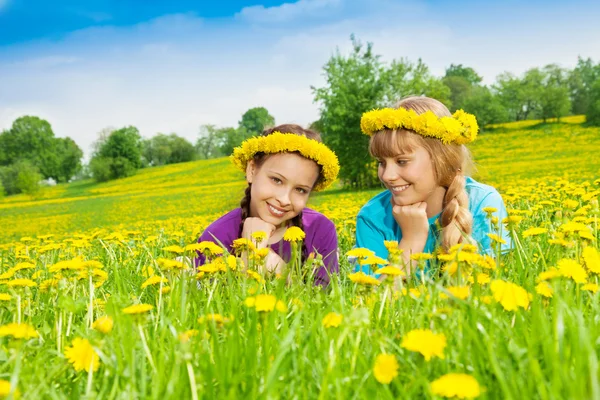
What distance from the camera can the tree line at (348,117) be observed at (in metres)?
23.3

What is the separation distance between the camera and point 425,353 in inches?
41.3

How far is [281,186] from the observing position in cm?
339

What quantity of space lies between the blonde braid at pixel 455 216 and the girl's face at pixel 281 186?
938 mm

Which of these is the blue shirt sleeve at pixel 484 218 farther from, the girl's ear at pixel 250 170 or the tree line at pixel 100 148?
the tree line at pixel 100 148

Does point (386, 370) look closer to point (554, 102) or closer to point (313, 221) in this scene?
point (313, 221)

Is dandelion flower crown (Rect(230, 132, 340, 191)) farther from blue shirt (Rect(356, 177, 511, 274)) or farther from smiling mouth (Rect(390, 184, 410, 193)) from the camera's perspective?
smiling mouth (Rect(390, 184, 410, 193))

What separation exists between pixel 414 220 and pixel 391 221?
0.54 m

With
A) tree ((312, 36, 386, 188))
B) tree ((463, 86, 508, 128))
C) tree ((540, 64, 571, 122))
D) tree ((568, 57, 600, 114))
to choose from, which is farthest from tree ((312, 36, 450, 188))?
tree ((568, 57, 600, 114))

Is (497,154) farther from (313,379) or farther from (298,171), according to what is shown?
(313,379)

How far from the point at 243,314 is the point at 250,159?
2.08m

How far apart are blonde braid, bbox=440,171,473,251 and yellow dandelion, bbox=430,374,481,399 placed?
2.31m

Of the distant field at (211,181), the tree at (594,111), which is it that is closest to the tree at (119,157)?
the distant field at (211,181)

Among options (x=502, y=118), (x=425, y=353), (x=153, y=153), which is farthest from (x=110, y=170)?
(x=425, y=353)

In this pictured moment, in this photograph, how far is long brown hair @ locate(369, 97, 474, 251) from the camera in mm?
3225
